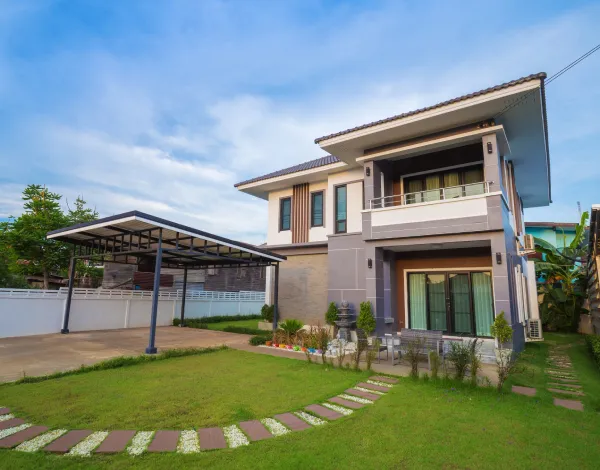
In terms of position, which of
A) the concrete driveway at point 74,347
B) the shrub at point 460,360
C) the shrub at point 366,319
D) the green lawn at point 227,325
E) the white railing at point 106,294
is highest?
the white railing at point 106,294

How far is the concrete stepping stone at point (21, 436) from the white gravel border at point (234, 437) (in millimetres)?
2285

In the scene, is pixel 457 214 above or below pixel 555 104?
below

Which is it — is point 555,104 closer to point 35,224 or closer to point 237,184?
point 237,184

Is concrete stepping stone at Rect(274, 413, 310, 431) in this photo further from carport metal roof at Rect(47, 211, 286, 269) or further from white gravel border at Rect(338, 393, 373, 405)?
carport metal roof at Rect(47, 211, 286, 269)

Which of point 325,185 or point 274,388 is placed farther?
point 325,185

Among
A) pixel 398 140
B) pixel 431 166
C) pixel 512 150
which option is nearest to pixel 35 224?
pixel 398 140

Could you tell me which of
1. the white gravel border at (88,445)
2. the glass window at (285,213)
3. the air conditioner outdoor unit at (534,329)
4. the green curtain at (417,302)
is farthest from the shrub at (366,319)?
the white gravel border at (88,445)

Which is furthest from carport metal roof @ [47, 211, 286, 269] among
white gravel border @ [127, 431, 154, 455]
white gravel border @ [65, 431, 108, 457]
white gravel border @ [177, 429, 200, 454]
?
white gravel border @ [177, 429, 200, 454]

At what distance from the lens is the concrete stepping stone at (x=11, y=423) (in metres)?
4.15

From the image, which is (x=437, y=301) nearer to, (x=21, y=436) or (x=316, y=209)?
(x=316, y=209)

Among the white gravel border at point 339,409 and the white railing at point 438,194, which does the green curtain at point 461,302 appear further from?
the white gravel border at point 339,409

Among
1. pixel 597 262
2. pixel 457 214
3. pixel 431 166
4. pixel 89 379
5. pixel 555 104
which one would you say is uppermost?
pixel 555 104

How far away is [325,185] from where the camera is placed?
49.3ft

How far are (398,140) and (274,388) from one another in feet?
30.1
